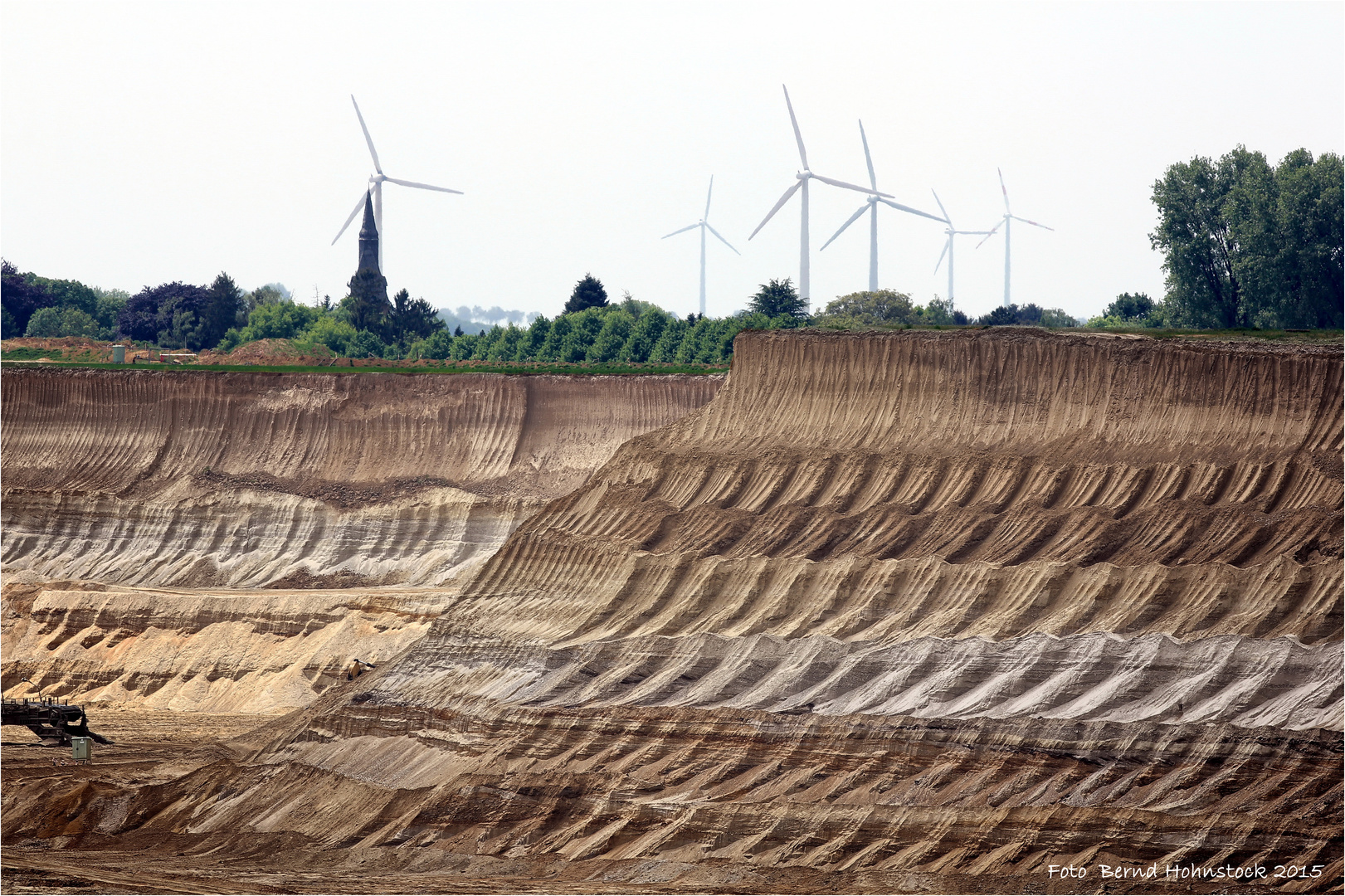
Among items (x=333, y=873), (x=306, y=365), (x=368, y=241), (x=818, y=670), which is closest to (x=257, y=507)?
(x=306, y=365)

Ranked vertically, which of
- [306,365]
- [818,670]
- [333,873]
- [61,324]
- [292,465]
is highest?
[61,324]

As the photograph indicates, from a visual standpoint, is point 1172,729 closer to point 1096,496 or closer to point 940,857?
point 940,857

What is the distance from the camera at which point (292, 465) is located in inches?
2758

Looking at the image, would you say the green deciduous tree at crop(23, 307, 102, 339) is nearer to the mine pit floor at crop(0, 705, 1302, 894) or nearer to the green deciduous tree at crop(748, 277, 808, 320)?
the green deciduous tree at crop(748, 277, 808, 320)

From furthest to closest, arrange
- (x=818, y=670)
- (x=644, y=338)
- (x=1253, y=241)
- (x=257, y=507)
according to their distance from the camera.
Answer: (x=644, y=338)
(x=1253, y=241)
(x=257, y=507)
(x=818, y=670)

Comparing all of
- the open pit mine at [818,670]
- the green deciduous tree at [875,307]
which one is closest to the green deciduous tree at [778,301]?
the green deciduous tree at [875,307]

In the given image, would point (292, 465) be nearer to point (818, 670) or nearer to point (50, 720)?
point (50, 720)

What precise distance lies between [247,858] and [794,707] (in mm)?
10071

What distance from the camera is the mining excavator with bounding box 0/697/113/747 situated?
39125 millimetres

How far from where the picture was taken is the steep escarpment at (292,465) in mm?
62750

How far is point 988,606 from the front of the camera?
1287 inches

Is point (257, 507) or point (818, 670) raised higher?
point (257, 507)

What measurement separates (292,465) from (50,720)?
1200 inches

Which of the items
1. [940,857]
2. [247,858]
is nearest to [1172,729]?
[940,857]
